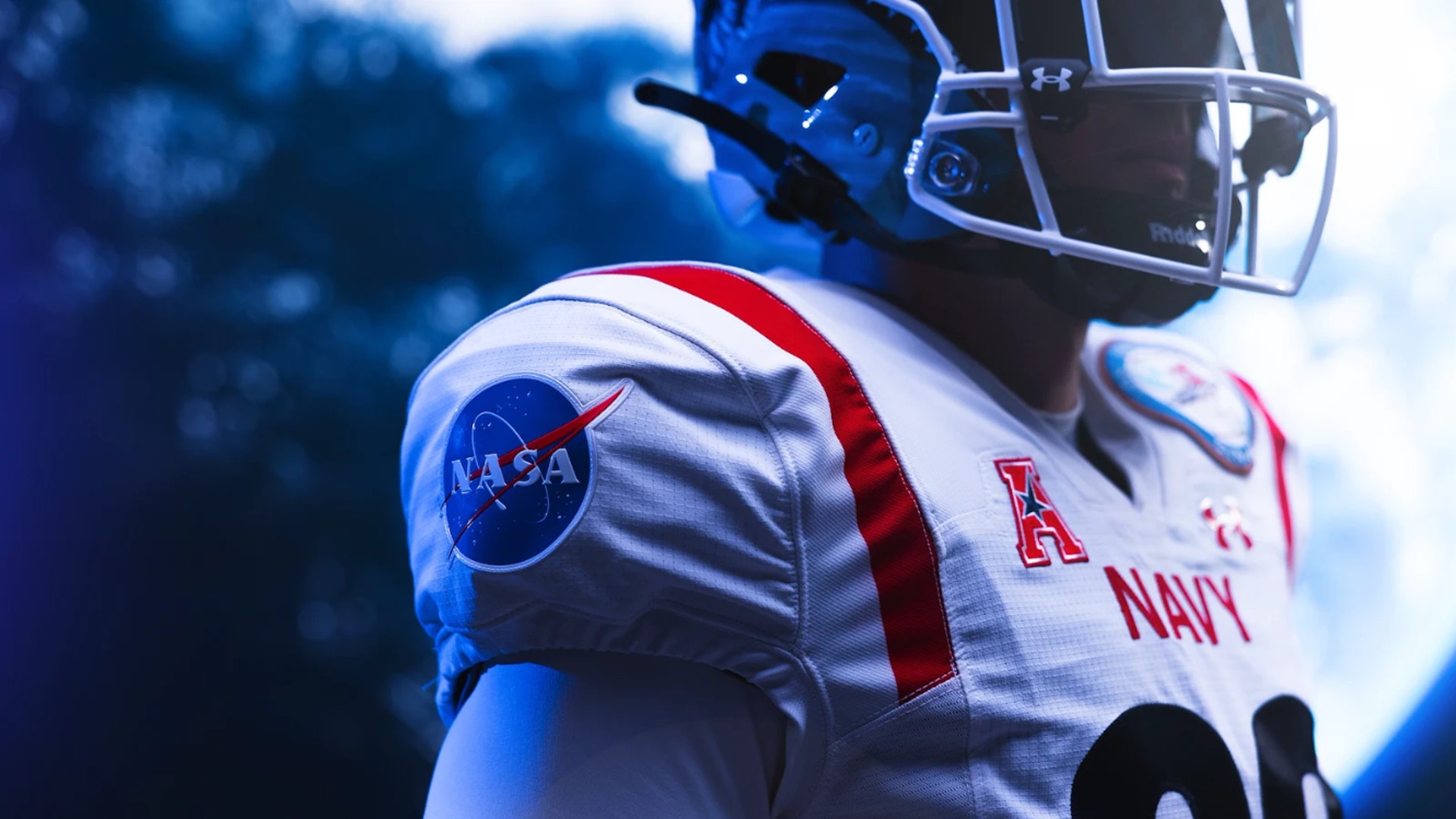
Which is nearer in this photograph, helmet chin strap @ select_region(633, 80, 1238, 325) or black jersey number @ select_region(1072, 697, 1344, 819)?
black jersey number @ select_region(1072, 697, 1344, 819)

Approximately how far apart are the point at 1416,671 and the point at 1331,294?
536mm

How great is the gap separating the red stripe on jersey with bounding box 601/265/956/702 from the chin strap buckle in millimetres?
219

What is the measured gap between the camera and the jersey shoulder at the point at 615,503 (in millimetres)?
534

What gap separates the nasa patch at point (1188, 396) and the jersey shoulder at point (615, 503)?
438 millimetres

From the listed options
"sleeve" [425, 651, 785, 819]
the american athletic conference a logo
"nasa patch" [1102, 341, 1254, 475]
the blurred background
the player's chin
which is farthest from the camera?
the blurred background

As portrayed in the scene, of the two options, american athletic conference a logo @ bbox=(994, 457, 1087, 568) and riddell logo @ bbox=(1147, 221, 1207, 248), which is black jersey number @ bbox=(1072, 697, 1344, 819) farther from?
riddell logo @ bbox=(1147, 221, 1207, 248)

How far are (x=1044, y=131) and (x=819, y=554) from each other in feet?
1.11

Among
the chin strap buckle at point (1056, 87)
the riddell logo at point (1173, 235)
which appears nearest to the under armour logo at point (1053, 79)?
the chin strap buckle at point (1056, 87)

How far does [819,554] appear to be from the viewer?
571 mm

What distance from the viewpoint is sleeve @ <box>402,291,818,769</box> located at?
1.75 ft

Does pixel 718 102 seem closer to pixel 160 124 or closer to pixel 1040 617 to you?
pixel 1040 617

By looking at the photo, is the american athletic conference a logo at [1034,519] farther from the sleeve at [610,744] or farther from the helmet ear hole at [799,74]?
the helmet ear hole at [799,74]

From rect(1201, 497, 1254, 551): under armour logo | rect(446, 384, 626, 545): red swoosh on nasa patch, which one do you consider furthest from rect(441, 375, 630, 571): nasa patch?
rect(1201, 497, 1254, 551): under armour logo

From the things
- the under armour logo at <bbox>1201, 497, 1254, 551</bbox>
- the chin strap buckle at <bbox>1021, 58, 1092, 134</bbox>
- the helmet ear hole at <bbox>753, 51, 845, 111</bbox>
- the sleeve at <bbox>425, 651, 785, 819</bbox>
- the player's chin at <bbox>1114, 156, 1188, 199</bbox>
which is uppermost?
the helmet ear hole at <bbox>753, 51, 845, 111</bbox>
